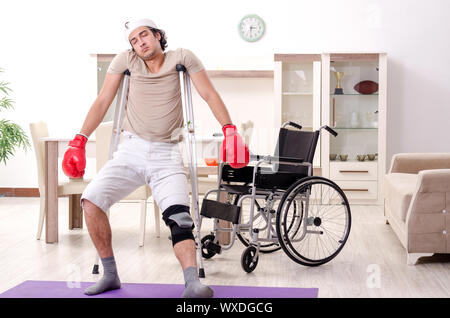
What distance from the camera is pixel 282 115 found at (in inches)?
241

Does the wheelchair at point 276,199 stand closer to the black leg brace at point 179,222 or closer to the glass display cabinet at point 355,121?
the black leg brace at point 179,222

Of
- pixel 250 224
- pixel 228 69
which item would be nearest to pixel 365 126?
pixel 228 69

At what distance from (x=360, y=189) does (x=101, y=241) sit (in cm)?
369

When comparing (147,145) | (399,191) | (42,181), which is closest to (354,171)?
(399,191)

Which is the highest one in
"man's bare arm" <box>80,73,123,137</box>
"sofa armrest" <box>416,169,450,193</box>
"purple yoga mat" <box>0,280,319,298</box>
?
"man's bare arm" <box>80,73,123,137</box>

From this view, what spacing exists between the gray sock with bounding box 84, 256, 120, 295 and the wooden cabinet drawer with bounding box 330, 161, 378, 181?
139 inches

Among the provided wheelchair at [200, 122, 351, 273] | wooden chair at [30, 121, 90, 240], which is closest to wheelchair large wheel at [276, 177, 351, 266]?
wheelchair at [200, 122, 351, 273]

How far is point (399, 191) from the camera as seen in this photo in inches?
149

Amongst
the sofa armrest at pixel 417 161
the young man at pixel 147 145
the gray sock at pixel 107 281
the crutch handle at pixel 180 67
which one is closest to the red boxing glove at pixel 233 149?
the young man at pixel 147 145

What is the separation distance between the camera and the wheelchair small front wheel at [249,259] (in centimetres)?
325

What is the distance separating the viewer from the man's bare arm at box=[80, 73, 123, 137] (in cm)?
298

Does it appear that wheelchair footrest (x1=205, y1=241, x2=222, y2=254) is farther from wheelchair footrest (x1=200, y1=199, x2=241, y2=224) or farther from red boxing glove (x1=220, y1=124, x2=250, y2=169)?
red boxing glove (x1=220, y1=124, x2=250, y2=169)

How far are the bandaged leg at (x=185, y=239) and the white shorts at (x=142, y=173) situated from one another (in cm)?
5

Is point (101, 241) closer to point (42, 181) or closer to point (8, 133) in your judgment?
point (42, 181)
